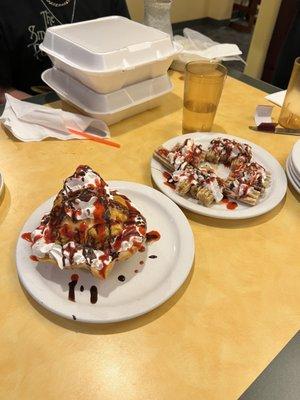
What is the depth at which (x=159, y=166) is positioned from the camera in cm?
84

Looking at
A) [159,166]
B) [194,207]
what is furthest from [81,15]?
[194,207]

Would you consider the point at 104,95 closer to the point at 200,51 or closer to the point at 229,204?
the point at 229,204

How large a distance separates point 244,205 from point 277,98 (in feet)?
2.05

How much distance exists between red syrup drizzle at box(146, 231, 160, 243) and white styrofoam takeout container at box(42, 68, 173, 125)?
0.45m

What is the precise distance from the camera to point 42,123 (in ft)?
3.25

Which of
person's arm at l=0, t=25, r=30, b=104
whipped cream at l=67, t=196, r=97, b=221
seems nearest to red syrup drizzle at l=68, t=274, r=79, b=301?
whipped cream at l=67, t=196, r=97, b=221

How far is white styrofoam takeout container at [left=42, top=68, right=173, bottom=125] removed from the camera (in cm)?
98

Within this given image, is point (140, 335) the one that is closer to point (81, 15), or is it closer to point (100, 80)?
point (100, 80)

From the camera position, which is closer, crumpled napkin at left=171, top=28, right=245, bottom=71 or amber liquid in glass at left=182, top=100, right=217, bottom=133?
amber liquid in glass at left=182, top=100, right=217, bottom=133

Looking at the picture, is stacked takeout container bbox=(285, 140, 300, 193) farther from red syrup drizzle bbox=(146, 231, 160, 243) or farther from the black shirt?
the black shirt

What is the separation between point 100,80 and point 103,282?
564mm

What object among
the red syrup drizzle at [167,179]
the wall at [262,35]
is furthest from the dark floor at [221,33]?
the red syrup drizzle at [167,179]

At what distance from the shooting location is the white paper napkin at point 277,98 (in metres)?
1.18

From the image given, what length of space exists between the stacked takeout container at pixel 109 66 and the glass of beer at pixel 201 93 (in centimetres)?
11
